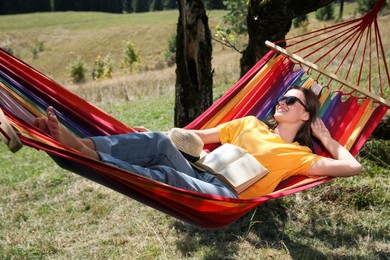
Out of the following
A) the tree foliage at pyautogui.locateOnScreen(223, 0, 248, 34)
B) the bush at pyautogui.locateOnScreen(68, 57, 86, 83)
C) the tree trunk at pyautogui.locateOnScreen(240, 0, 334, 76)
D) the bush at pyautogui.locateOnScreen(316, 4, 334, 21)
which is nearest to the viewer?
the tree trunk at pyautogui.locateOnScreen(240, 0, 334, 76)

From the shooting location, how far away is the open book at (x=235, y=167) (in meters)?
2.19

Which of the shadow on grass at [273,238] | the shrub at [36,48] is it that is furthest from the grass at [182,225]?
the shrub at [36,48]

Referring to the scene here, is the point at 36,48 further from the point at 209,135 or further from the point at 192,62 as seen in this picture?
the point at 209,135

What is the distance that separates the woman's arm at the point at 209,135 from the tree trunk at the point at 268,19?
859 mm

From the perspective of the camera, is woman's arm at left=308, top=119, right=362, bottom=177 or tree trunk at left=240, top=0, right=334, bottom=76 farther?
tree trunk at left=240, top=0, right=334, bottom=76

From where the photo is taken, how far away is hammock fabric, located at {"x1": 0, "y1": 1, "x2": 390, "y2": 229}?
5.81ft

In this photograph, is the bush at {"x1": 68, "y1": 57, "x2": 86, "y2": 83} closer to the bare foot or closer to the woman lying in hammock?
the woman lying in hammock

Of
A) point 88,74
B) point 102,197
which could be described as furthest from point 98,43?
point 102,197

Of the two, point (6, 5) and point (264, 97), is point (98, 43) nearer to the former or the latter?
point (6, 5)

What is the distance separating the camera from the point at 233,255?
7.62ft

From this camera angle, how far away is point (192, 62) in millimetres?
2980

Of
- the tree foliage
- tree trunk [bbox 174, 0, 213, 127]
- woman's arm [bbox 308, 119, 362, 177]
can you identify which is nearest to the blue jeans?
woman's arm [bbox 308, 119, 362, 177]

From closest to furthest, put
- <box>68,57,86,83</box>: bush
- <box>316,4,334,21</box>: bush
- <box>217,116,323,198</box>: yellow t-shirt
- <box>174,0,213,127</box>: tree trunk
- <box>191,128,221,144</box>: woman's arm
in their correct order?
<box>217,116,323,198</box>: yellow t-shirt → <box>191,128,221,144</box>: woman's arm → <box>174,0,213,127</box>: tree trunk → <box>316,4,334,21</box>: bush → <box>68,57,86,83</box>: bush

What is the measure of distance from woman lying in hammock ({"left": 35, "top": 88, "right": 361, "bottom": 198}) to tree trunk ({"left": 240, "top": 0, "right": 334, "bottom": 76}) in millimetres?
616
